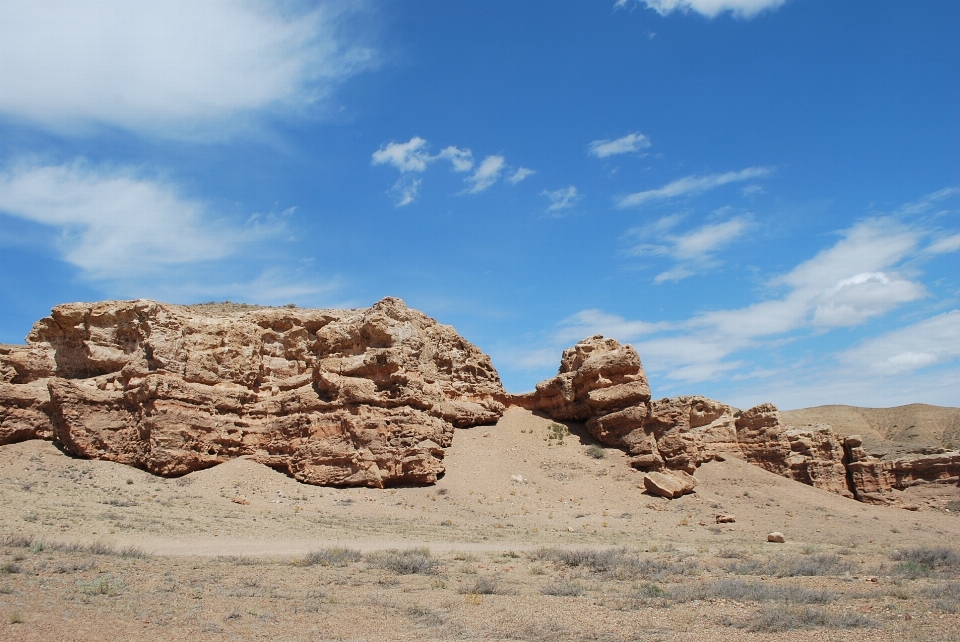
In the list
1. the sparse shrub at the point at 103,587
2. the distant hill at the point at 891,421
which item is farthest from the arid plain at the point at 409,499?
the distant hill at the point at 891,421

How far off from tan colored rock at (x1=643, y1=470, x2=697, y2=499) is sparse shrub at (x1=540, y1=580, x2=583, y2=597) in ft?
51.2

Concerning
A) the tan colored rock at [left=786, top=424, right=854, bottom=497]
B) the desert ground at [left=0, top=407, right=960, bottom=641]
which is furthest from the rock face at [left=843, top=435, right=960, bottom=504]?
the desert ground at [left=0, top=407, right=960, bottom=641]

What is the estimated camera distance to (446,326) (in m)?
33.9

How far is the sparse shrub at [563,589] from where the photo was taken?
1216cm

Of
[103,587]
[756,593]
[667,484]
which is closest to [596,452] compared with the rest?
[667,484]

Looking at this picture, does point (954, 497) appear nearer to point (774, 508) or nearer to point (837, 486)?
point (837, 486)

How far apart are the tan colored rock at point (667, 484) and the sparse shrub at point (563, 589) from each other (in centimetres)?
1560

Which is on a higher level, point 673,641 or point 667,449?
point 667,449

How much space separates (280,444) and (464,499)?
7.70m

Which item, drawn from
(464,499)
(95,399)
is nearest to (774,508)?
(464,499)

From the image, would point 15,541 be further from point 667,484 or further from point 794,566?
point 667,484

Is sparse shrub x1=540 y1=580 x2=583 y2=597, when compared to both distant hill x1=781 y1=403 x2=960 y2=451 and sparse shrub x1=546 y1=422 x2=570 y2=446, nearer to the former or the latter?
sparse shrub x1=546 y1=422 x2=570 y2=446

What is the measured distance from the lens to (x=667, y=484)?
27.8 meters

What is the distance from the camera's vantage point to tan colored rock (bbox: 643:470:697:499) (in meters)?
27.6
